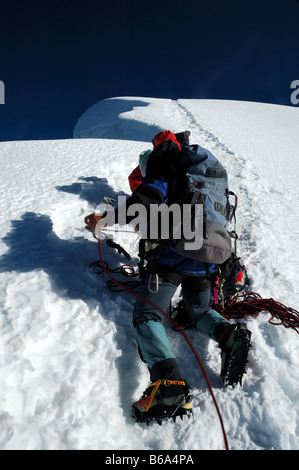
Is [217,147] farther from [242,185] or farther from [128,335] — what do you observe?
[128,335]

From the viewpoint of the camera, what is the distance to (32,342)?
50.7 inches

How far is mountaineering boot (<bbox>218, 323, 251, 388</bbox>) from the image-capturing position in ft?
4.19

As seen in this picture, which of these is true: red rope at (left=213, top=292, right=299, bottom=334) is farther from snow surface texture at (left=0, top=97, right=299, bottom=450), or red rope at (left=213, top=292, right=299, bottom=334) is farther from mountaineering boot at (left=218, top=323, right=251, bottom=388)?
mountaineering boot at (left=218, top=323, right=251, bottom=388)

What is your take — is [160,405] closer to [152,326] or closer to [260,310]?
[152,326]

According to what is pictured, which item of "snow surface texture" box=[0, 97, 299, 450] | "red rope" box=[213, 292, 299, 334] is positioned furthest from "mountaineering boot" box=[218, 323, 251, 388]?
"red rope" box=[213, 292, 299, 334]

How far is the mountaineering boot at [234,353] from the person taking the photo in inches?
50.3

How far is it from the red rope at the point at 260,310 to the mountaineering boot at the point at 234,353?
43cm

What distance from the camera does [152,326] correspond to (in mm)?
1370

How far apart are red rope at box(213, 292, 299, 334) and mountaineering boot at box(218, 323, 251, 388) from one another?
0.43 m

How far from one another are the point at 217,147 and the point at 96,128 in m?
13.3

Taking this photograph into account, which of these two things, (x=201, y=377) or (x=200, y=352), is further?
(x=200, y=352)
